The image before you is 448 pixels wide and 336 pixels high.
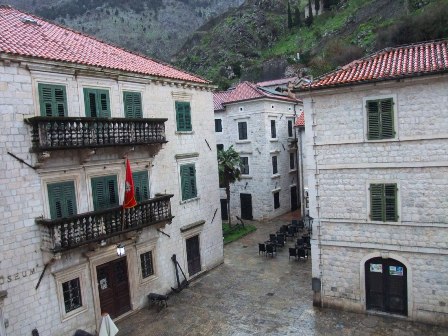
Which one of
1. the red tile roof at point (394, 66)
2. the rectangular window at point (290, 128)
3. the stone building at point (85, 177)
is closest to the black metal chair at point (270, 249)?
the stone building at point (85, 177)

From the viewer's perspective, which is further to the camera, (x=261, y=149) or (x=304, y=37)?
(x=304, y=37)

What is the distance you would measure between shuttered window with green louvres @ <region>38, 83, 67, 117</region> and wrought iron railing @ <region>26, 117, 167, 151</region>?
0.81m

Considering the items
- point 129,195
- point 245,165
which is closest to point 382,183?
point 129,195

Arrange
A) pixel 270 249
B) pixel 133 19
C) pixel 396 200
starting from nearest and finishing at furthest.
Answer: pixel 396 200
pixel 270 249
pixel 133 19

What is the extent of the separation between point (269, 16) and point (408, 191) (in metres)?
87.6

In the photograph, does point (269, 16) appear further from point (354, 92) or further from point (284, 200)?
point (354, 92)

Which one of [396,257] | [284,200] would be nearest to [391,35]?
[284,200]

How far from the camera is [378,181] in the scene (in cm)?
1468

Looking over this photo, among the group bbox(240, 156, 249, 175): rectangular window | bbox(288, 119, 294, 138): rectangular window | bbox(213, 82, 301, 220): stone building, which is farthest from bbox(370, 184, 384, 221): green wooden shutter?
bbox(288, 119, 294, 138): rectangular window

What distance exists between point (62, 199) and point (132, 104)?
5356mm

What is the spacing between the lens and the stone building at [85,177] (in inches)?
497

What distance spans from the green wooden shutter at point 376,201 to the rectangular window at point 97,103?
11.3 meters

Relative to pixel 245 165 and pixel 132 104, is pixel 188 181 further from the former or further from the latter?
pixel 245 165

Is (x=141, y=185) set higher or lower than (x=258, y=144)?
lower
